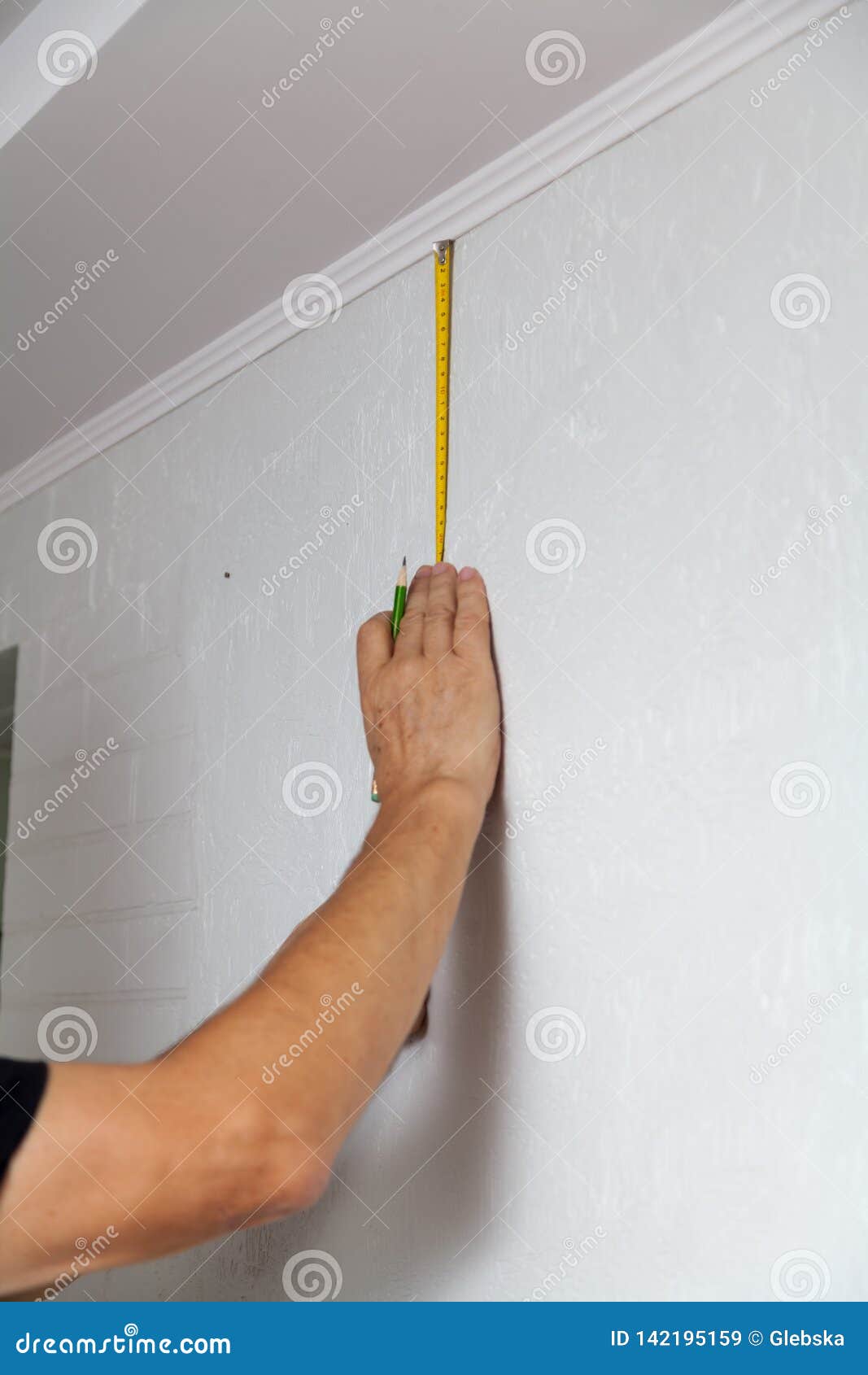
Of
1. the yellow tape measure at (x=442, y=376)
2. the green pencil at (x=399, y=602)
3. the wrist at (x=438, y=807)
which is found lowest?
the wrist at (x=438, y=807)

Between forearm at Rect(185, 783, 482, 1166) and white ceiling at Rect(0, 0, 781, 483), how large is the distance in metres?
0.68

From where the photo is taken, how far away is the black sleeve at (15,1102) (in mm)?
656

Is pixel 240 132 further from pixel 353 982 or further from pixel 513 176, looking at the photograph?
pixel 353 982

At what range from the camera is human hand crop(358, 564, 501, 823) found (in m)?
1.11

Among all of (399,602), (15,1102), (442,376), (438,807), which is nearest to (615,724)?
(438,807)

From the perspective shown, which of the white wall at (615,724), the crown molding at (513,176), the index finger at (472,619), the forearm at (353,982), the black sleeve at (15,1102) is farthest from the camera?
the index finger at (472,619)

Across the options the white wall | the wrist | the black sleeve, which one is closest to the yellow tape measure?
the white wall

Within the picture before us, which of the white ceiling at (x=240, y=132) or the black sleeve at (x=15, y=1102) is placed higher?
the white ceiling at (x=240, y=132)

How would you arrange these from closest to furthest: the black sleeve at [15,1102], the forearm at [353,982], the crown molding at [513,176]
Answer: the black sleeve at [15,1102] < the forearm at [353,982] < the crown molding at [513,176]

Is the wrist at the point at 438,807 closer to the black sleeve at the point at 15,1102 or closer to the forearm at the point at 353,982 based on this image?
the forearm at the point at 353,982

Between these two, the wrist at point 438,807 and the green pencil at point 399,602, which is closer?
the wrist at point 438,807

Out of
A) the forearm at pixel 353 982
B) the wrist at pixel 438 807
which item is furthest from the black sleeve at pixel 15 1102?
the wrist at pixel 438 807

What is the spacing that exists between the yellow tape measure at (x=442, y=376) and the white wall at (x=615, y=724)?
0.02 metres

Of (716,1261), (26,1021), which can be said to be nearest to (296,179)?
(716,1261)
